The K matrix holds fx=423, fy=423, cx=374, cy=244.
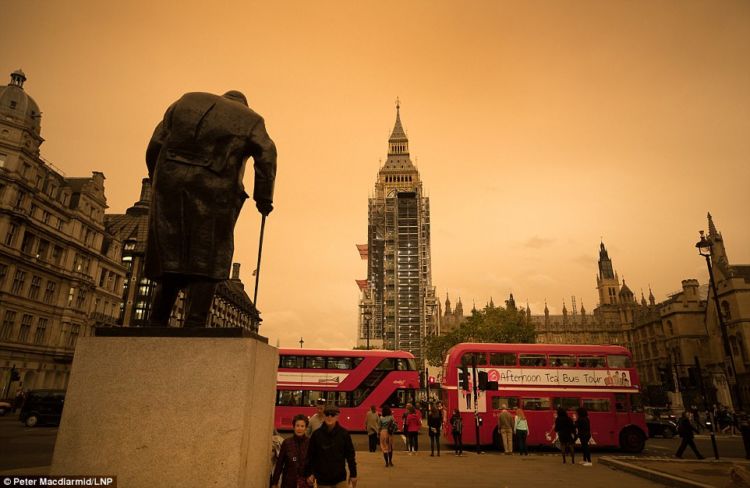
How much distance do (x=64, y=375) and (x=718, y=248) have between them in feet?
271

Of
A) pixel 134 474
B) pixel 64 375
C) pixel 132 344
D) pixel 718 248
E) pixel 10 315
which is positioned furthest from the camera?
pixel 718 248

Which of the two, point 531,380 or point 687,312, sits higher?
point 687,312

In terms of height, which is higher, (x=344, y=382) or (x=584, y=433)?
(x=344, y=382)

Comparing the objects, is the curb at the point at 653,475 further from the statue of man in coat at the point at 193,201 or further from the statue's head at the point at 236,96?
the statue's head at the point at 236,96

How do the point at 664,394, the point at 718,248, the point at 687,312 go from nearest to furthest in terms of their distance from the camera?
the point at 664,394, the point at 718,248, the point at 687,312

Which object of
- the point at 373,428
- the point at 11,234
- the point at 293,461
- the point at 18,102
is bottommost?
the point at 373,428

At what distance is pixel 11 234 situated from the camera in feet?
107

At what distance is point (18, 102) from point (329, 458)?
168 feet

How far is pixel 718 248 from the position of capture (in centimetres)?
6144

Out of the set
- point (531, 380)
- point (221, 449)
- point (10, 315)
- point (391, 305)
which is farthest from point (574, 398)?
point (391, 305)

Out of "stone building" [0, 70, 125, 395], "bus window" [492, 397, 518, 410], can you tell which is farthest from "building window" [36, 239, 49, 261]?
"bus window" [492, 397, 518, 410]

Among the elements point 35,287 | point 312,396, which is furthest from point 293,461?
point 35,287

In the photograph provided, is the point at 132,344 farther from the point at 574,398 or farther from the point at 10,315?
the point at 10,315

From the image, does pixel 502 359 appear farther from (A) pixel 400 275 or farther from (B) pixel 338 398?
(A) pixel 400 275
